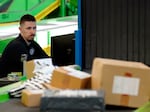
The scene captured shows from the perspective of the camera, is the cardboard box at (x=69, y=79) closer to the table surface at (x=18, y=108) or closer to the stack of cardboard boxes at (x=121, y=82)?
the stack of cardboard boxes at (x=121, y=82)

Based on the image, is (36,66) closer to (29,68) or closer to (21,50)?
(29,68)

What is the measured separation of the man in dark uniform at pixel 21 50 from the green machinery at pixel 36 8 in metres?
0.64

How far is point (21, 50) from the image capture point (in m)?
3.75

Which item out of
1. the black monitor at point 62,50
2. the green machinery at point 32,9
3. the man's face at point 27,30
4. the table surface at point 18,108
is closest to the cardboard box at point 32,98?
the table surface at point 18,108

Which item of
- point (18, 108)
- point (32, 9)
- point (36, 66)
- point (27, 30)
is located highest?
point (32, 9)

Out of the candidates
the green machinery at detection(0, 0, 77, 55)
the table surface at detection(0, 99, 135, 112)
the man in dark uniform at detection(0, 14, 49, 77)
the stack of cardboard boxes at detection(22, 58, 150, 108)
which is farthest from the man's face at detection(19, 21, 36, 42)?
the stack of cardboard boxes at detection(22, 58, 150, 108)

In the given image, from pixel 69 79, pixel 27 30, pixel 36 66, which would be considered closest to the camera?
pixel 69 79

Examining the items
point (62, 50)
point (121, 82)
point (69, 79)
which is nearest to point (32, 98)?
point (69, 79)

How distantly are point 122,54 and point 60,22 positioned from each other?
3.91 meters

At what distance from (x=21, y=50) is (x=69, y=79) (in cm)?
213

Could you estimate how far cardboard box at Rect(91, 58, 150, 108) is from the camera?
1.58m

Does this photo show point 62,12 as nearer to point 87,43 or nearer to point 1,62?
point 1,62

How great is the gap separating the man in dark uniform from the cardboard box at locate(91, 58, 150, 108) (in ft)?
6.74

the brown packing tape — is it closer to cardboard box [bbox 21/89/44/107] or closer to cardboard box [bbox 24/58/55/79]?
cardboard box [bbox 21/89/44/107]
